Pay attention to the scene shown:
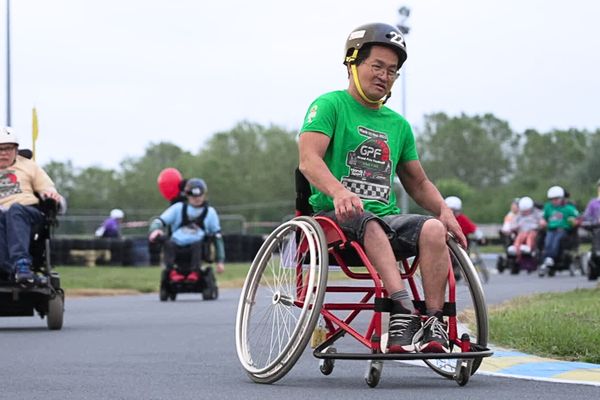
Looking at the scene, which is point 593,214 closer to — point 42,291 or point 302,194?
point 42,291

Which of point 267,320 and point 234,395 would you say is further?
point 267,320

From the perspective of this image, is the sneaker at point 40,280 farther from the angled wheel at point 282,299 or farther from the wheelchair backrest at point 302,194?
the wheelchair backrest at point 302,194

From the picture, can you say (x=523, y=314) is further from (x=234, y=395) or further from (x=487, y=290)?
(x=487, y=290)

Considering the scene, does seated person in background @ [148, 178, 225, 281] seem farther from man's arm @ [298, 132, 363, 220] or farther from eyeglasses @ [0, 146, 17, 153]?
man's arm @ [298, 132, 363, 220]

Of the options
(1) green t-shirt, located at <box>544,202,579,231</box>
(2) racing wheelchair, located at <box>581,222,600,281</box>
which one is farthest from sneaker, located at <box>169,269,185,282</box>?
(1) green t-shirt, located at <box>544,202,579,231</box>

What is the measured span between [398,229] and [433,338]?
1.95 ft

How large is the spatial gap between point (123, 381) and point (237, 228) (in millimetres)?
44918

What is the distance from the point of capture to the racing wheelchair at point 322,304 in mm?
6980

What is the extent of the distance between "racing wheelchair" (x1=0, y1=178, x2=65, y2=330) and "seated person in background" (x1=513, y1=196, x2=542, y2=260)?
20678 millimetres

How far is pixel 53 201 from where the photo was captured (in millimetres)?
13086

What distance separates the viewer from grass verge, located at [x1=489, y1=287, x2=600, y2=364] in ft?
29.8

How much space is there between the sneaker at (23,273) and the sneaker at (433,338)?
6371mm

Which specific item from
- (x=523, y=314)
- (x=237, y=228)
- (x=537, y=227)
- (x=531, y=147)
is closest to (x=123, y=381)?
(x=523, y=314)

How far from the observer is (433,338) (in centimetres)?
698
